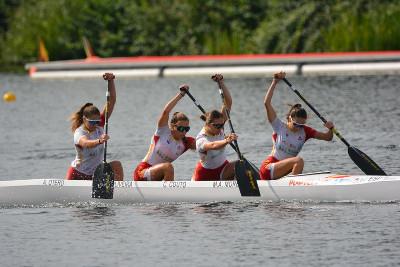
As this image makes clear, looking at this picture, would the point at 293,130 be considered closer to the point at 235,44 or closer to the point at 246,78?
the point at 246,78

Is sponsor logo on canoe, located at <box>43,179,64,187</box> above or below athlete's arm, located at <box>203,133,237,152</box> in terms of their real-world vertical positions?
below

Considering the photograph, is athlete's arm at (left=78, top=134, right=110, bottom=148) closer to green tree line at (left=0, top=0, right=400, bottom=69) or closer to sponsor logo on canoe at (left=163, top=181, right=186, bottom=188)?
sponsor logo on canoe at (left=163, top=181, right=186, bottom=188)

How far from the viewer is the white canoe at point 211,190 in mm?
18188

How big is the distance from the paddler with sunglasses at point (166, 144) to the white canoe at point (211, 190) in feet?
0.60

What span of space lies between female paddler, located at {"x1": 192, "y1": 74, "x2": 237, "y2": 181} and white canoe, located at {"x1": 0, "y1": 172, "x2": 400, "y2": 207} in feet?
1.34

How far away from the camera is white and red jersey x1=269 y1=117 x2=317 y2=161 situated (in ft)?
62.7

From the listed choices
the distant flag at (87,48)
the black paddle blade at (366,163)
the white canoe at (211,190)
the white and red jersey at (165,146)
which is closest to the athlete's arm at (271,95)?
the white canoe at (211,190)

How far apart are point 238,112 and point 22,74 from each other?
21792 millimetres

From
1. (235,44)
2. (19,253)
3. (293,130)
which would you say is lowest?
(19,253)

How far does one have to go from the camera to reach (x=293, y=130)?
62.7 feet

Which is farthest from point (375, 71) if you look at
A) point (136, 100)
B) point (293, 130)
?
point (293, 130)

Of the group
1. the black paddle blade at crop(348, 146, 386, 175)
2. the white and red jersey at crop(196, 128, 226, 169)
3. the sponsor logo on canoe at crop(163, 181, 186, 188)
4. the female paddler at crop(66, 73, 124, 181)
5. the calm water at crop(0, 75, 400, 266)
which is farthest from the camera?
the black paddle blade at crop(348, 146, 386, 175)

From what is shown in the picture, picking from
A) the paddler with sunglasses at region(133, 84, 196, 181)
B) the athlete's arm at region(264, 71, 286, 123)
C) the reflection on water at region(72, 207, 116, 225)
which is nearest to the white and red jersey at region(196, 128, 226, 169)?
the paddler with sunglasses at region(133, 84, 196, 181)

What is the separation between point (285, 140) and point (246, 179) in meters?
1.11
